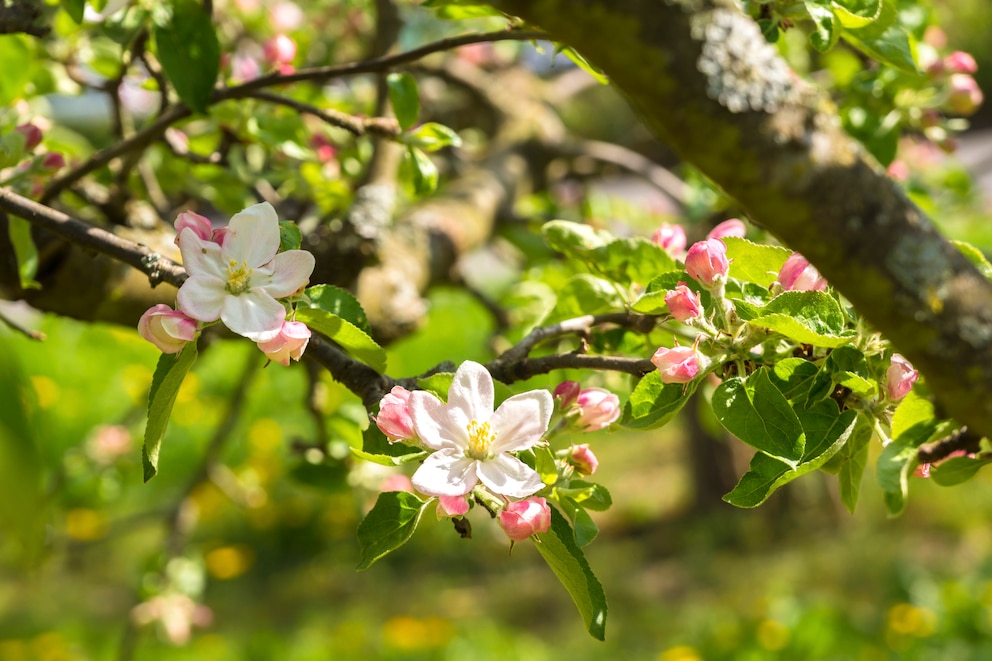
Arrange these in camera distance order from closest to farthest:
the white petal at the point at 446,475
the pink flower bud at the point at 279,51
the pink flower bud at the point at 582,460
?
the white petal at the point at 446,475 < the pink flower bud at the point at 582,460 < the pink flower bud at the point at 279,51

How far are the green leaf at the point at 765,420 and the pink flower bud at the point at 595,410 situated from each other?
0.11 meters

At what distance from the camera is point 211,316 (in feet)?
2.12

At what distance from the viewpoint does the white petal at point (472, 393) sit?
0.67 metres

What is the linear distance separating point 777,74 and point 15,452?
1.32 feet

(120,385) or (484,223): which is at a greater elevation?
(484,223)

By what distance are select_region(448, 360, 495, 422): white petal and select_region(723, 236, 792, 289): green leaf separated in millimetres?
245

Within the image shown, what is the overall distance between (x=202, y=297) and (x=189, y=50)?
1.53 feet

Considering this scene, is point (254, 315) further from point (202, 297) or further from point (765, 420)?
point (765, 420)

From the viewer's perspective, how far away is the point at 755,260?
2.54 feet

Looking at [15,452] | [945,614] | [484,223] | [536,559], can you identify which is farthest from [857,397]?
[536,559]

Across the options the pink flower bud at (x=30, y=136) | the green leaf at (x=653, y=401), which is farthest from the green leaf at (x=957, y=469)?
the pink flower bud at (x=30, y=136)

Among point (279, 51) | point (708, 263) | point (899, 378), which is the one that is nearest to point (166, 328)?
point (708, 263)

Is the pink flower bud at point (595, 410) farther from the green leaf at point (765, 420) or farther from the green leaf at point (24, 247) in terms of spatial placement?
the green leaf at point (24, 247)

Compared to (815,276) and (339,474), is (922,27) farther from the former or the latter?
(339,474)
